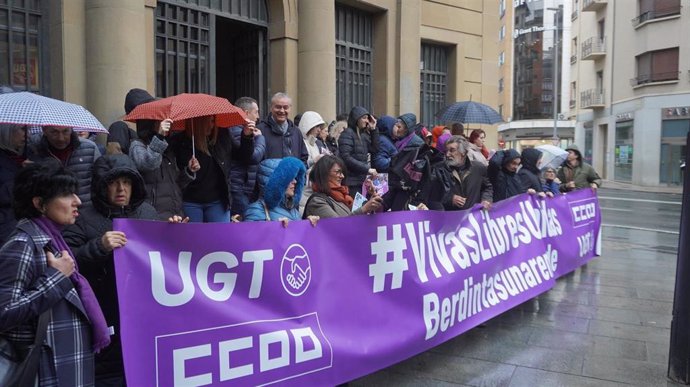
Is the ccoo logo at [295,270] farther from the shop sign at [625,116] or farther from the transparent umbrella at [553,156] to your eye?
the shop sign at [625,116]

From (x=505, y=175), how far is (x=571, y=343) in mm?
2422

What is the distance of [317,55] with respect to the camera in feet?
33.3

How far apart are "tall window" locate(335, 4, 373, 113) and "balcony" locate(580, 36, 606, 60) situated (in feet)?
102

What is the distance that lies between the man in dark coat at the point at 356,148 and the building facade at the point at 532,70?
62.7m

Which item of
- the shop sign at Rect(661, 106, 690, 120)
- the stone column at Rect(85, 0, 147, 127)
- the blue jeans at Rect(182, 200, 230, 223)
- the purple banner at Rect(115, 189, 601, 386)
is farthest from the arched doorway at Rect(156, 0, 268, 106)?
the shop sign at Rect(661, 106, 690, 120)

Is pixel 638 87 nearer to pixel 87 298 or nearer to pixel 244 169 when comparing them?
pixel 244 169

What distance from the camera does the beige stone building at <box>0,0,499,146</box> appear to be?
705 centimetres

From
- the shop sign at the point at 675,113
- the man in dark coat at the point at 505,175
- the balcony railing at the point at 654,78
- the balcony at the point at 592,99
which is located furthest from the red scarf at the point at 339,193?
the balcony at the point at 592,99

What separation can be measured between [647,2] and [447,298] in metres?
33.9

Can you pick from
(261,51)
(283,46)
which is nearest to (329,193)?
(283,46)

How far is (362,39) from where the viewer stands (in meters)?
11.9

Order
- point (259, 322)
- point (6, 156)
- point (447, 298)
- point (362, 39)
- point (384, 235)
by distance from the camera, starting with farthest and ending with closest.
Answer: point (362, 39) → point (447, 298) → point (384, 235) → point (6, 156) → point (259, 322)

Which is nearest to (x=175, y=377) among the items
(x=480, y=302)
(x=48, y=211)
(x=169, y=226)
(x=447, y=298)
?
(x=169, y=226)

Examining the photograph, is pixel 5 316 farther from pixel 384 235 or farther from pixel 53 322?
pixel 384 235
